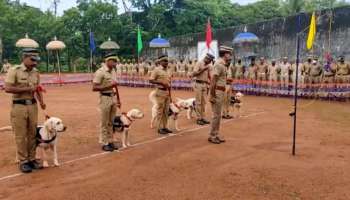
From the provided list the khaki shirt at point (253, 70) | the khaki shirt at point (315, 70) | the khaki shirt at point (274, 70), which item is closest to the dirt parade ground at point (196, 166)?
the khaki shirt at point (315, 70)

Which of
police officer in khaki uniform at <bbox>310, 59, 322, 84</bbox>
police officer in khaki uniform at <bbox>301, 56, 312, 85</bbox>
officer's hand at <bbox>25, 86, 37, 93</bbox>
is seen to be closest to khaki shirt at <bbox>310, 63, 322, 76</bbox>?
police officer in khaki uniform at <bbox>310, 59, 322, 84</bbox>

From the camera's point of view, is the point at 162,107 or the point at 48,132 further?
the point at 162,107

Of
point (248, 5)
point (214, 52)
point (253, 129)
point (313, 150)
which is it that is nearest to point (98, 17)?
point (214, 52)

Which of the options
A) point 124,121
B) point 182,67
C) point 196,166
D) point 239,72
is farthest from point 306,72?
point 196,166

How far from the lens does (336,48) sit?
20.7 meters

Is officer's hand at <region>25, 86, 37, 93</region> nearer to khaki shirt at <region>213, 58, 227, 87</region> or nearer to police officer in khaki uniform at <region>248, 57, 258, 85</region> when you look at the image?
khaki shirt at <region>213, 58, 227, 87</region>

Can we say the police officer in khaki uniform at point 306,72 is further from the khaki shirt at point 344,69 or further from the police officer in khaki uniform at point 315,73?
the khaki shirt at point 344,69

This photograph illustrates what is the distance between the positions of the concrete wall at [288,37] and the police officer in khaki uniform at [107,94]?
50.5 ft

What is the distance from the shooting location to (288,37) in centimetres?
2334

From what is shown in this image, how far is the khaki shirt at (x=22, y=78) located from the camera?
250 inches

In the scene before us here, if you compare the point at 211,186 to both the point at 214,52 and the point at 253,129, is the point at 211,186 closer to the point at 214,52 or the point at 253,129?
the point at 253,129

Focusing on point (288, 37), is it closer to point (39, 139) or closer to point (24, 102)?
point (39, 139)

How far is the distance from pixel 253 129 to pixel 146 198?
533 cm

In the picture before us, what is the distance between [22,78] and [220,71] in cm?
389
